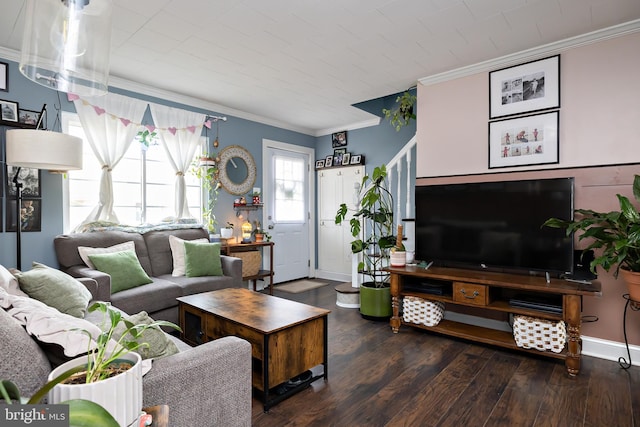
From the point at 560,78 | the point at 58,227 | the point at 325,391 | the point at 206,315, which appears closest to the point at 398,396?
the point at 325,391

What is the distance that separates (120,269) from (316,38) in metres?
2.59

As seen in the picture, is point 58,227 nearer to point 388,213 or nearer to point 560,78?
point 388,213

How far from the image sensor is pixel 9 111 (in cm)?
301

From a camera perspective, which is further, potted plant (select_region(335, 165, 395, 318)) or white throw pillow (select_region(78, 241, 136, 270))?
potted plant (select_region(335, 165, 395, 318))

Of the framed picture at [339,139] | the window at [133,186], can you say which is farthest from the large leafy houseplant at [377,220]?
the window at [133,186]

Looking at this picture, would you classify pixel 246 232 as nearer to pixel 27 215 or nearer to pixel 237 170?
pixel 237 170

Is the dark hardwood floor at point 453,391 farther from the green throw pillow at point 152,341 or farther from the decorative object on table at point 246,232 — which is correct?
the decorative object on table at point 246,232

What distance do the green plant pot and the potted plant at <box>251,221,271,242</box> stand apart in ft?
6.17

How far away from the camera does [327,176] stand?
5.80m

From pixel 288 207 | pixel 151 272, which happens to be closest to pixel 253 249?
pixel 288 207

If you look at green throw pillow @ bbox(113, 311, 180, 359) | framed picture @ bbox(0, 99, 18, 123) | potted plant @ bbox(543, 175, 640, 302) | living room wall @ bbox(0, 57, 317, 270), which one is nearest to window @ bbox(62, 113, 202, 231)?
living room wall @ bbox(0, 57, 317, 270)

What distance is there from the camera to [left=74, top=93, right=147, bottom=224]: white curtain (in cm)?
344

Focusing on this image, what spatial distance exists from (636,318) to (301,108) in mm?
4044

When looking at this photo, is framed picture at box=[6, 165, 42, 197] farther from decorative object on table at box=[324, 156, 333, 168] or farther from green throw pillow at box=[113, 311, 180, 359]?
decorative object on table at box=[324, 156, 333, 168]
